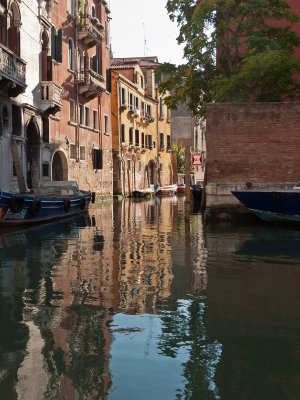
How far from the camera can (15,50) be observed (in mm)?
20156

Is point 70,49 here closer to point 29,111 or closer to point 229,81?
point 29,111

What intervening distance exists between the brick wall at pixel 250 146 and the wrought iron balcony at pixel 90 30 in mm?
14354

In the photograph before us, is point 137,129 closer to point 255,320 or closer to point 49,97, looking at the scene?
point 49,97

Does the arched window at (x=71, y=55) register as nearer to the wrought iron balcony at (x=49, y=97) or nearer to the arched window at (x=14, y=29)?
the wrought iron balcony at (x=49, y=97)

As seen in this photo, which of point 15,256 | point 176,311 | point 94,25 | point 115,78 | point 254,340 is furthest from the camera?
point 115,78

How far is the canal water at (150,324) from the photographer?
3.52 meters

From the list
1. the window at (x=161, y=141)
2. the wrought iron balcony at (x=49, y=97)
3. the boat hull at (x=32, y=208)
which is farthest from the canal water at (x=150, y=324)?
the window at (x=161, y=141)

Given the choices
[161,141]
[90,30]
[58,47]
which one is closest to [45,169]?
[58,47]

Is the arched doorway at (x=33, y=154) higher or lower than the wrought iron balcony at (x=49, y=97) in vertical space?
lower

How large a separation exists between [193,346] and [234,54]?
1577cm

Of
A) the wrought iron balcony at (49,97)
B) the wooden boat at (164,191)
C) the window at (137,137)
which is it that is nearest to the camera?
the wrought iron balcony at (49,97)

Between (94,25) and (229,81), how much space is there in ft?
51.9

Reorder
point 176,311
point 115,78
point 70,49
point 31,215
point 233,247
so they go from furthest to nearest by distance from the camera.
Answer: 1. point 115,78
2. point 70,49
3. point 31,215
4. point 233,247
5. point 176,311

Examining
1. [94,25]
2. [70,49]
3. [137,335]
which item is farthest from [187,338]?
[94,25]
